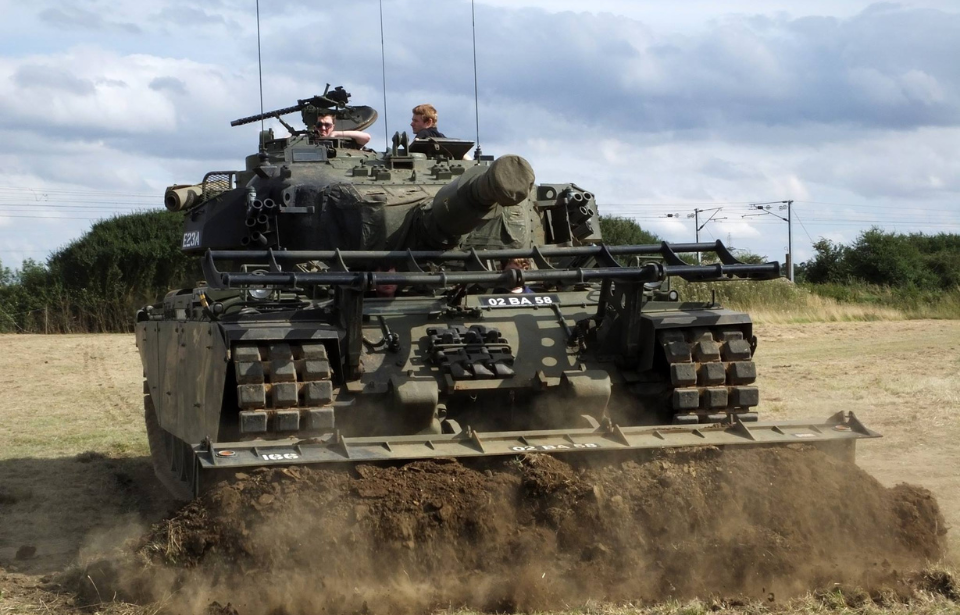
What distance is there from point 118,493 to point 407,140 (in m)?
3.90

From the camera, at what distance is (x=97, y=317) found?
3241cm

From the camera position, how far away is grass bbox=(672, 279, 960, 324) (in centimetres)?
2834

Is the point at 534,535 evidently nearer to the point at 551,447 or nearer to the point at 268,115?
the point at 551,447

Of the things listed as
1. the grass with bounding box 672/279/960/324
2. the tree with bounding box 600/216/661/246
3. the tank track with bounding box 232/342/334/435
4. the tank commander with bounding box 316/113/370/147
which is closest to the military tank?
the tank track with bounding box 232/342/334/435

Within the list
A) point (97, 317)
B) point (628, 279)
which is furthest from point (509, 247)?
point (97, 317)

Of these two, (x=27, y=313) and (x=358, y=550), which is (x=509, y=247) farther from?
(x=27, y=313)

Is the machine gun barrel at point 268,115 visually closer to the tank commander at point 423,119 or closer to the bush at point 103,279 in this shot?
the tank commander at point 423,119

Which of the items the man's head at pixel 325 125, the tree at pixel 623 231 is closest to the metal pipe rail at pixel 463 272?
the man's head at pixel 325 125

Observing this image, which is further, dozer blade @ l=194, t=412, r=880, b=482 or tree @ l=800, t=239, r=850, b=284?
tree @ l=800, t=239, r=850, b=284

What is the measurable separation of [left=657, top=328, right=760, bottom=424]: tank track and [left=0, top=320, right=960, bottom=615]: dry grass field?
1556mm

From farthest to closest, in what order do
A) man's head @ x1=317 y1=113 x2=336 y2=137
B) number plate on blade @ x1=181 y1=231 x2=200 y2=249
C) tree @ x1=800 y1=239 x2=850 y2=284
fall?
tree @ x1=800 y1=239 x2=850 y2=284, man's head @ x1=317 y1=113 x2=336 y2=137, number plate on blade @ x1=181 y1=231 x2=200 y2=249

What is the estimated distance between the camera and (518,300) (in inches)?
336

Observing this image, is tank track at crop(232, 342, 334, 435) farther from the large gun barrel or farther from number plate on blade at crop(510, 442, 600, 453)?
the large gun barrel

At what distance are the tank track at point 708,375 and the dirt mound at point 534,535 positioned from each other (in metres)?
0.83
